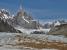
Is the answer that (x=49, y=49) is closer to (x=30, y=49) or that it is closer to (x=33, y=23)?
(x=30, y=49)

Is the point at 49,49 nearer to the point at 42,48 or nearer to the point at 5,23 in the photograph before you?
the point at 42,48

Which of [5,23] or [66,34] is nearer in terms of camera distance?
[66,34]

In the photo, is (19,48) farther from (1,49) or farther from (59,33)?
(59,33)

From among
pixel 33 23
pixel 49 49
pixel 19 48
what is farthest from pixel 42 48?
pixel 33 23

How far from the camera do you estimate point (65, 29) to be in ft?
16.1

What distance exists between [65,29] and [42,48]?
229 cm

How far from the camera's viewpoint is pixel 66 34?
5016 millimetres

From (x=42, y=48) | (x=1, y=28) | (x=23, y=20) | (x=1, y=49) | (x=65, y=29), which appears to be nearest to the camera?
(x=1, y=49)

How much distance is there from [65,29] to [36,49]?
243cm

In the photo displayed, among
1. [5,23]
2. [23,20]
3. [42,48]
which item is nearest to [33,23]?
[23,20]

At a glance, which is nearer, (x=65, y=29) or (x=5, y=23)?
(x=65, y=29)

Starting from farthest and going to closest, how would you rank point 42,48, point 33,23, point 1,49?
point 33,23 → point 42,48 → point 1,49

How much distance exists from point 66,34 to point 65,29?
0.56 feet

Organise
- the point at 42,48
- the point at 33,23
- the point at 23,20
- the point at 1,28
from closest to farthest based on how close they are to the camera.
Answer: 1. the point at 42,48
2. the point at 1,28
3. the point at 33,23
4. the point at 23,20
